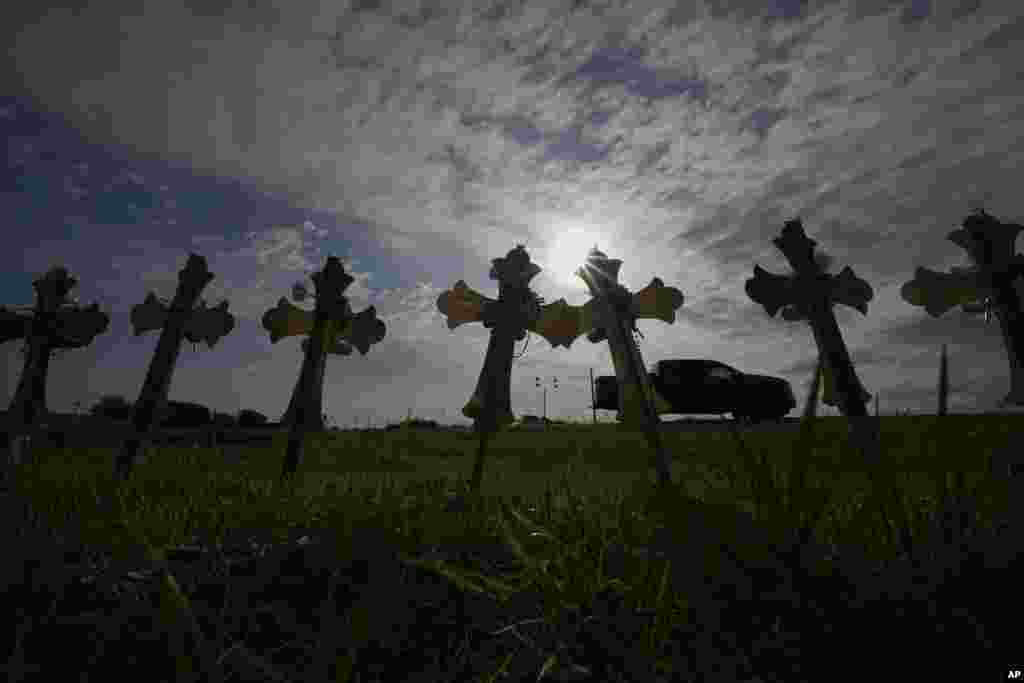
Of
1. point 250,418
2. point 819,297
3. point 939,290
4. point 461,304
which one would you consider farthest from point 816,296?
point 250,418

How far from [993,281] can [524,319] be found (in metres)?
3.37

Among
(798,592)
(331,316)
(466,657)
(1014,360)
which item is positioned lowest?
(466,657)

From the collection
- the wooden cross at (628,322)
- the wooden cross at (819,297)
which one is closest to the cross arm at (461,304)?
the wooden cross at (628,322)

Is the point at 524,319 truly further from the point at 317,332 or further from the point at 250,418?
the point at 250,418

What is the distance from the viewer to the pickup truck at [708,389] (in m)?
16.5

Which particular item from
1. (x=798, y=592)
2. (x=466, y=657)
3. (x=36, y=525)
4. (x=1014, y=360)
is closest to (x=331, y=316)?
(x=36, y=525)

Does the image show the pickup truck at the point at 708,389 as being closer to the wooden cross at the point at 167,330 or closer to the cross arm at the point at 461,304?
the cross arm at the point at 461,304

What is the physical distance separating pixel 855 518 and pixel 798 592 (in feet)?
2.99

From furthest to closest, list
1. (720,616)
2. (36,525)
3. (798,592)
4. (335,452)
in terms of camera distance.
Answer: (335,452), (36,525), (720,616), (798,592)

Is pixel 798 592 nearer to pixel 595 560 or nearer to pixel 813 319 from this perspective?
pixel 595 560

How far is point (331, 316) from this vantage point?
15.3ft

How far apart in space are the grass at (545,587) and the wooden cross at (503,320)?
1160 mm

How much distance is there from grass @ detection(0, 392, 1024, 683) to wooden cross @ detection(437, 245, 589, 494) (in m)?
1.16

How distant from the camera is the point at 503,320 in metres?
4.15
